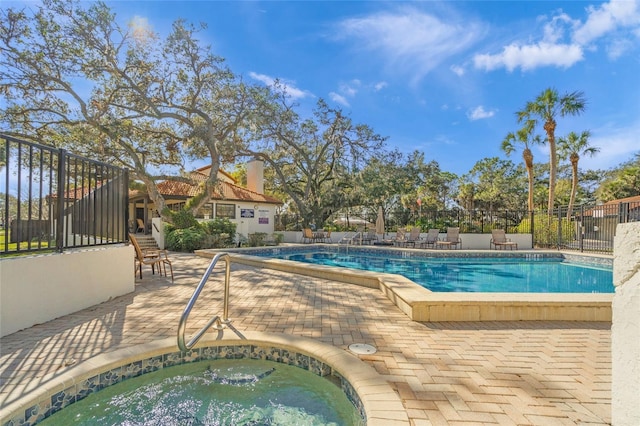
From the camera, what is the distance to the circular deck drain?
9.78ft

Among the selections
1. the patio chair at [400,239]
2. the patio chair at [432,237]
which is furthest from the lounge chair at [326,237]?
the patio chair at [432,237]

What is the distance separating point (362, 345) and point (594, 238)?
57.4ft

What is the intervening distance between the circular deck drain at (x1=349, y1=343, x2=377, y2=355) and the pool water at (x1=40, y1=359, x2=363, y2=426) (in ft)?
1.45

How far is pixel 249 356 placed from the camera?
324cm

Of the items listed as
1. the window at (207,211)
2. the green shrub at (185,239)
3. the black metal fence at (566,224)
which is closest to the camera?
the black metal fence at (566,224)

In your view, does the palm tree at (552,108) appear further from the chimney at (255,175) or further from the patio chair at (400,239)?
the chimney at (255,175)

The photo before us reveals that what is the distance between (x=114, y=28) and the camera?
13.5 metres

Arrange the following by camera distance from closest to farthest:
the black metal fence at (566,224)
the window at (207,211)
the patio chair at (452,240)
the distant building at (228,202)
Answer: the black metal fence at (566,224) → the patio chair at (452,240) → the distant building at (228,202) → the window at (207,211)

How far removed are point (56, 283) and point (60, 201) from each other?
44.1 inches

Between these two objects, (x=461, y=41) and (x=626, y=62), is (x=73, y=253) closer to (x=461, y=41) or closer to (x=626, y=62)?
(x=461, y=41)

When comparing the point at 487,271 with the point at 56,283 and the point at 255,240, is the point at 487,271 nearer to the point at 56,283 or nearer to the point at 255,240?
the point at 56,283

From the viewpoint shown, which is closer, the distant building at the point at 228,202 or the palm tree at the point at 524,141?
the distant building at the point at 228,202

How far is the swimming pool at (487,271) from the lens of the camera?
25.5ft

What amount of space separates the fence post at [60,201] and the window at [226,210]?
15.4 m
